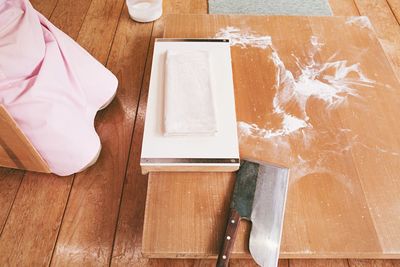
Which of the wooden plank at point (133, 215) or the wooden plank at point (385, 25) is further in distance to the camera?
the wooden plank at point (385, 25)

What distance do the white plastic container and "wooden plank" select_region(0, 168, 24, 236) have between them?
73cm

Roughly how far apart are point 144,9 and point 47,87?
2.26 feet

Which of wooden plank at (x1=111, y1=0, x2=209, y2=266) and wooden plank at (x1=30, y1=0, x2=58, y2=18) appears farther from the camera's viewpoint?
wooden plank at (x1=30, y1=0, x2=58, y2=18)

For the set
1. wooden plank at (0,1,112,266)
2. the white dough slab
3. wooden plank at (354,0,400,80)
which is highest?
the white dough slab

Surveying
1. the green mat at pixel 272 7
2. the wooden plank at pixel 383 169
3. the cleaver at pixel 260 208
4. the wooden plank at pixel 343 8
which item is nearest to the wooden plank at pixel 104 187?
the cleaver at pixel 260 208

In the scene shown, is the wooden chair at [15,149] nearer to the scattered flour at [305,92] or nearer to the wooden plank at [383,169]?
the scattered flour at [305,92]

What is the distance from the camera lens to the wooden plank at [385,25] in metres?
1.13

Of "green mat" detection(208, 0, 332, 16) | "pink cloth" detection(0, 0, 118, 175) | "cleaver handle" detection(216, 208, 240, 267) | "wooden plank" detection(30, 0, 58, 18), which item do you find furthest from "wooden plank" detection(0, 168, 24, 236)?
"green mat" detection(208, 0, 332, 16)

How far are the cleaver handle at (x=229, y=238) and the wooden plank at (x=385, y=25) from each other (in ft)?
2.88

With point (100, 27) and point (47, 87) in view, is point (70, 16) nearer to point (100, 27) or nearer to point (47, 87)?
point (100, 27)

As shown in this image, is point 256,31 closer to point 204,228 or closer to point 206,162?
point 206,162

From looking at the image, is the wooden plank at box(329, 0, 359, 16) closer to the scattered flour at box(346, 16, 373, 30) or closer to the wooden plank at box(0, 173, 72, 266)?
the scattered flour at box(346, 16, 373, 30)

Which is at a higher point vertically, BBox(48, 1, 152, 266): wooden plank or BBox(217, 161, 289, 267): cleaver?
BBox(217, 161, 289, 267): cleaver

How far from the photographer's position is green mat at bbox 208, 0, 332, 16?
129cm
